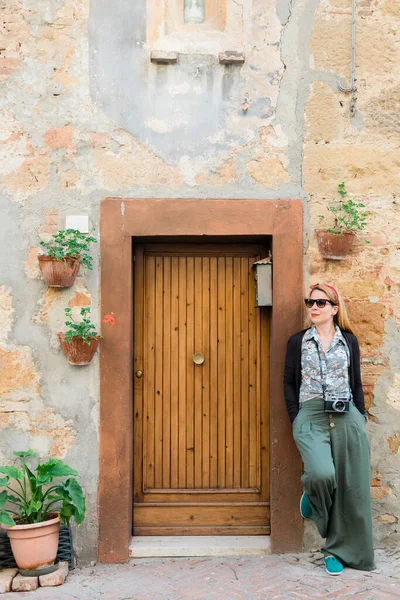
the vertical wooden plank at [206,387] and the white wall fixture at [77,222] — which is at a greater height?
the white wall fixture at [77,222]

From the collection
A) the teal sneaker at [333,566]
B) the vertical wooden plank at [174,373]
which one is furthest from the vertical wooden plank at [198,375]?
the teal sneaker at [333,566]

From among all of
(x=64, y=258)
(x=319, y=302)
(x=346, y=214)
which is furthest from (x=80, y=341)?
(x=346, y=214)

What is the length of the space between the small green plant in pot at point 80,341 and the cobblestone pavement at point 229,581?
1495 millimetres

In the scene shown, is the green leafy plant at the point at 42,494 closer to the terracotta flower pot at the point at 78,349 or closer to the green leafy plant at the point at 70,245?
the terracotta flower pot at the point at 78,349

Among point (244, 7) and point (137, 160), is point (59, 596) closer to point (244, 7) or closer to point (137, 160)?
point (137, 160)

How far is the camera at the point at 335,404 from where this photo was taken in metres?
4.42

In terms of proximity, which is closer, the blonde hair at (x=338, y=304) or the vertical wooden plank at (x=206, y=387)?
the blonde hair at (x=338, y=304)

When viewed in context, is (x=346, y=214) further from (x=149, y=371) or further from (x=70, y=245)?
(x=70, y=245)

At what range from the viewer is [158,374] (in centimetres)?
509

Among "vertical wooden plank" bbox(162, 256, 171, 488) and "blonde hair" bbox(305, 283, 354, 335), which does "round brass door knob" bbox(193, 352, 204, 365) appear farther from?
"blonde hair" bbox(305, 283, 354, 335)

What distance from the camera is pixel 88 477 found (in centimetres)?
476

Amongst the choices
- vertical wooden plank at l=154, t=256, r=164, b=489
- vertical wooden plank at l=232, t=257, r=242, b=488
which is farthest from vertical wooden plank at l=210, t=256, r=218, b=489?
vertical wooden plank at l=154, t=256, r=164, b=489

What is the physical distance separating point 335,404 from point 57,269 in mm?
2145

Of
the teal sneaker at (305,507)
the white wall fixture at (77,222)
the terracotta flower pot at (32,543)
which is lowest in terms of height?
the terracotta flower pot at (32,543)
